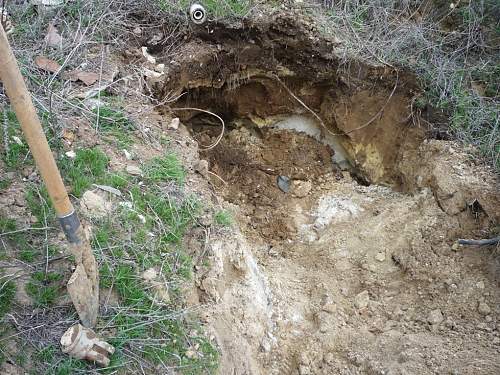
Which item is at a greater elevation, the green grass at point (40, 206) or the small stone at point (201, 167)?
the green grass at point (40, 206)

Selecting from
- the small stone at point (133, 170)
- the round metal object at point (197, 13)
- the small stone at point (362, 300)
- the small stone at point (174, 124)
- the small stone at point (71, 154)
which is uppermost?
the round metal object at point (197, 13)

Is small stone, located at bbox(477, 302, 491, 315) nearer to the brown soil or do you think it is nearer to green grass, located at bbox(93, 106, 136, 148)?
the brown soil

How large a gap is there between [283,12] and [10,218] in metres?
2.94

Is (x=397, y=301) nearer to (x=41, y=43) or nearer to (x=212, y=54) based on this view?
(x=212, y=54)

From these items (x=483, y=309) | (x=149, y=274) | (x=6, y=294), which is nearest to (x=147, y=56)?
(x=149, y=274)

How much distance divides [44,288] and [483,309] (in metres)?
2.61

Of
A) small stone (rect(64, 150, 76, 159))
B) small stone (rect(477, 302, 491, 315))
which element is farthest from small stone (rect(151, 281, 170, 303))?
small stone (rect(477, 302, 491, 315))

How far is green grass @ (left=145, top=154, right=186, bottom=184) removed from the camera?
9.19ft

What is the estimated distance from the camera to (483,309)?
286 centimetres

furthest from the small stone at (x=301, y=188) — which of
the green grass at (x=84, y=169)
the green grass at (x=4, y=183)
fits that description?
the green grass at (x=4, y=183)

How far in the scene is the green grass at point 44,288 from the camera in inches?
81.0

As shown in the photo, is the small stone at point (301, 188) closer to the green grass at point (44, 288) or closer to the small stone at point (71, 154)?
the small stone at point (71, 154)

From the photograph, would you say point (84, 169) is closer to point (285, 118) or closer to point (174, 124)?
point (174, 124)

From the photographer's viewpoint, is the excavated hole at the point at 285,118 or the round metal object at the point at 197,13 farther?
the excavated hole at the point at 285,118
